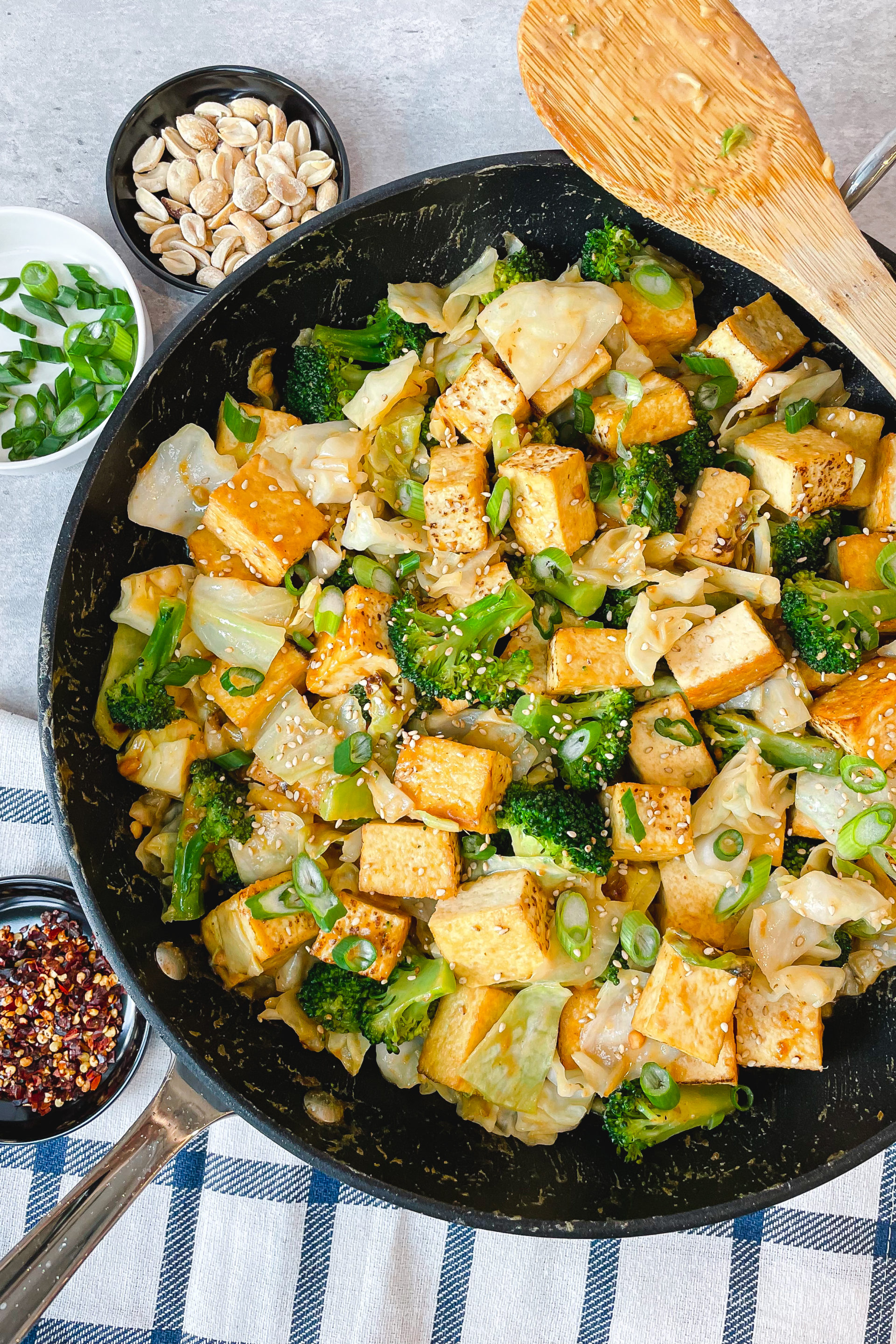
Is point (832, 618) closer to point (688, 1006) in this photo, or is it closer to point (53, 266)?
point (688, 1006)

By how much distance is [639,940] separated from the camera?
2607 mm

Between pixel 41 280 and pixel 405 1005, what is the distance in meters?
2.59

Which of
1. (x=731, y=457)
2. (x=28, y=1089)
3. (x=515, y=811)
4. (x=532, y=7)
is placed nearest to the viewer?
(x=532, y=7)

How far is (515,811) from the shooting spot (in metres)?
2.59

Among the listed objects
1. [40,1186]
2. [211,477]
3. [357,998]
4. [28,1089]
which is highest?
[211,477]

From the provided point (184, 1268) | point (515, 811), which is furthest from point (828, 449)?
point (184, 1268)

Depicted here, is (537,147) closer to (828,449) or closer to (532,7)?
(532,7)

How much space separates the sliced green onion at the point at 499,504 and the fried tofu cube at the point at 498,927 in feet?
3.15

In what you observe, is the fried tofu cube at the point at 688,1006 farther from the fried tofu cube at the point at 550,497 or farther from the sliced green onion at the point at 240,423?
the sliced green onion at the point at 240,423

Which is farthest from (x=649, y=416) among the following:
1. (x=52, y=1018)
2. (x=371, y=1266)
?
(x=371, y=1266)

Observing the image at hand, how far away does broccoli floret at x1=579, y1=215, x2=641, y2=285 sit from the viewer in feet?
9.06

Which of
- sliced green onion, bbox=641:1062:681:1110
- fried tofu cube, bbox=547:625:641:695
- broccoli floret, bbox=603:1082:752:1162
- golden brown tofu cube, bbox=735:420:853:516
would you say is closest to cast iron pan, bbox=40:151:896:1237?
broccoli floret, bbox=603:1082:752:1162

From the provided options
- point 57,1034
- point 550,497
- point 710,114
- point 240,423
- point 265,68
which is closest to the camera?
point 710,114

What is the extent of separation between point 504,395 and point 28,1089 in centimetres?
265
